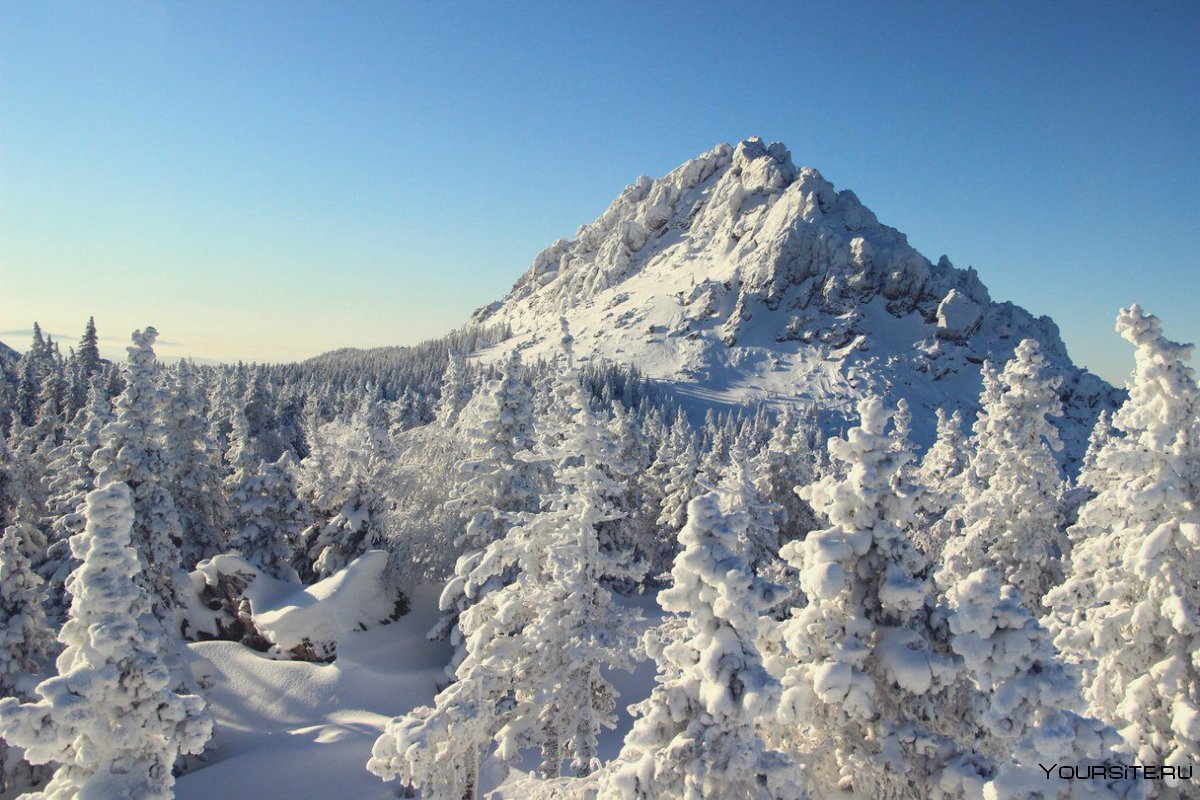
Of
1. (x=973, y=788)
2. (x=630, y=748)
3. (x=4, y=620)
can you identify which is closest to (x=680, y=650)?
(x=630, y=748)

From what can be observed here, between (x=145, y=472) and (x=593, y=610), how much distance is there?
1729 centimetres

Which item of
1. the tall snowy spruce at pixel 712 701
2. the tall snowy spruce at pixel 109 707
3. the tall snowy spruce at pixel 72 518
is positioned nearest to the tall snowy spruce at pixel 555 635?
the tall snowy spruce at pixel 109 707

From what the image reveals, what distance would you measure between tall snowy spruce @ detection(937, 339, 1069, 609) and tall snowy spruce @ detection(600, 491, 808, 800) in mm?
15677

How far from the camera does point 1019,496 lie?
20359 millimetres

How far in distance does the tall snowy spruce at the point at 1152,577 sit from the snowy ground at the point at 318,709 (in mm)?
12752

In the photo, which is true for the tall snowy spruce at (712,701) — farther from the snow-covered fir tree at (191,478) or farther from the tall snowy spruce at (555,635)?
the snow-covered fir tree at (191,478)

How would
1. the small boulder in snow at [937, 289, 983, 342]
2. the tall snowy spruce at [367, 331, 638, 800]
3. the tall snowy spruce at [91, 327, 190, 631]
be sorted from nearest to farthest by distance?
the tall snowy spruce at [367, 331, 638, 800] < the tall snowy spruce at [91, 327, 190, 631] < the small boulder in snow at [937, 289, 983, 342]

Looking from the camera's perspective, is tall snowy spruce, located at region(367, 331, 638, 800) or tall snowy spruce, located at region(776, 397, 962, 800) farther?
tall snowy spruce, located at region(367, 331, 638, 800)

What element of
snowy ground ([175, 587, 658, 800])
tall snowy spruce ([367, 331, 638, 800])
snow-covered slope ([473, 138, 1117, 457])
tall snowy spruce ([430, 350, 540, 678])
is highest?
snow-covered slope ([473, 138, 1117, 457])

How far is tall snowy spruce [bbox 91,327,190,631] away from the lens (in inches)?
899

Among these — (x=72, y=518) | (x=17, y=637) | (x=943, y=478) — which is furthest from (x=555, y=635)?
(x=943, y=478)

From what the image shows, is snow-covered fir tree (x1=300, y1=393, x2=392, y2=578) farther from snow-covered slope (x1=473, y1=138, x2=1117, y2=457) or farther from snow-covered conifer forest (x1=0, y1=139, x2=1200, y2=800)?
snow-covered slope (x1=473, y1=138, x2=1117, y2=457)

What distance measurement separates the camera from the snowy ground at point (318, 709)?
61.4 feet

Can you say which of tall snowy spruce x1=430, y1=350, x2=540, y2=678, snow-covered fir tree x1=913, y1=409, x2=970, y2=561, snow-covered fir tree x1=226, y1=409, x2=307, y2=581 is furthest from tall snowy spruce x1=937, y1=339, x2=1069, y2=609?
snow-covered fir tree x1=226, y1=409, x2=307, y2=581
